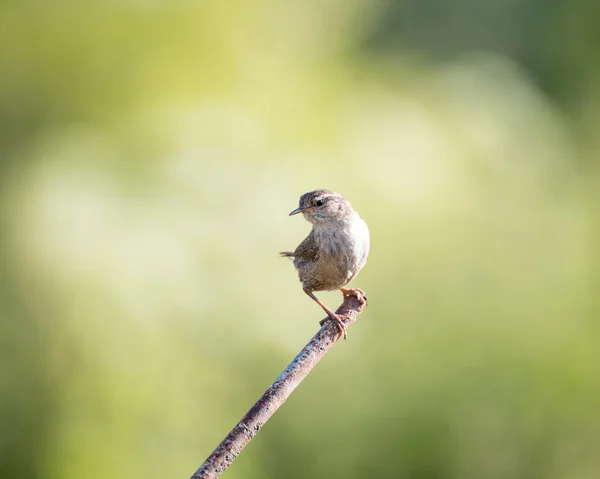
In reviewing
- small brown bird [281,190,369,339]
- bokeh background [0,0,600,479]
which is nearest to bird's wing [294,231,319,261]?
small brown bird [281,190,369,339]

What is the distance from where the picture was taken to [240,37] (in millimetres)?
3355

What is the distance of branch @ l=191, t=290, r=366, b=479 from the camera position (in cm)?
50

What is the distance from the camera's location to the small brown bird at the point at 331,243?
4.27 feet

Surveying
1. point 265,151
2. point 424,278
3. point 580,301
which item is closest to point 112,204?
point 265,151

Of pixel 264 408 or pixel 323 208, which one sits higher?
pixel 323 208

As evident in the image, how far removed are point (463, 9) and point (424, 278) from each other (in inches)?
91.0

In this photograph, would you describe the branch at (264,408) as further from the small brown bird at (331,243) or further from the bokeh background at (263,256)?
the bokeh background at (263,256)

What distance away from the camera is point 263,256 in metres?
2.75

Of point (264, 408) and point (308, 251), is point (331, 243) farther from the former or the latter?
point (264, 408)

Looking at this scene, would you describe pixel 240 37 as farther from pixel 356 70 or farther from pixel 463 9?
pixel 463 9

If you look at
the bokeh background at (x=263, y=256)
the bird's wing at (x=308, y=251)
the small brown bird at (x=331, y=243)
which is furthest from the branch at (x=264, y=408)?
the bokeh background at (x=263, y=256)

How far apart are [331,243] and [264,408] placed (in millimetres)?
835

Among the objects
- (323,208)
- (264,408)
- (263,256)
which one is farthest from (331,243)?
(263,256)

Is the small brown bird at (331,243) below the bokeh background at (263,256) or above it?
below
